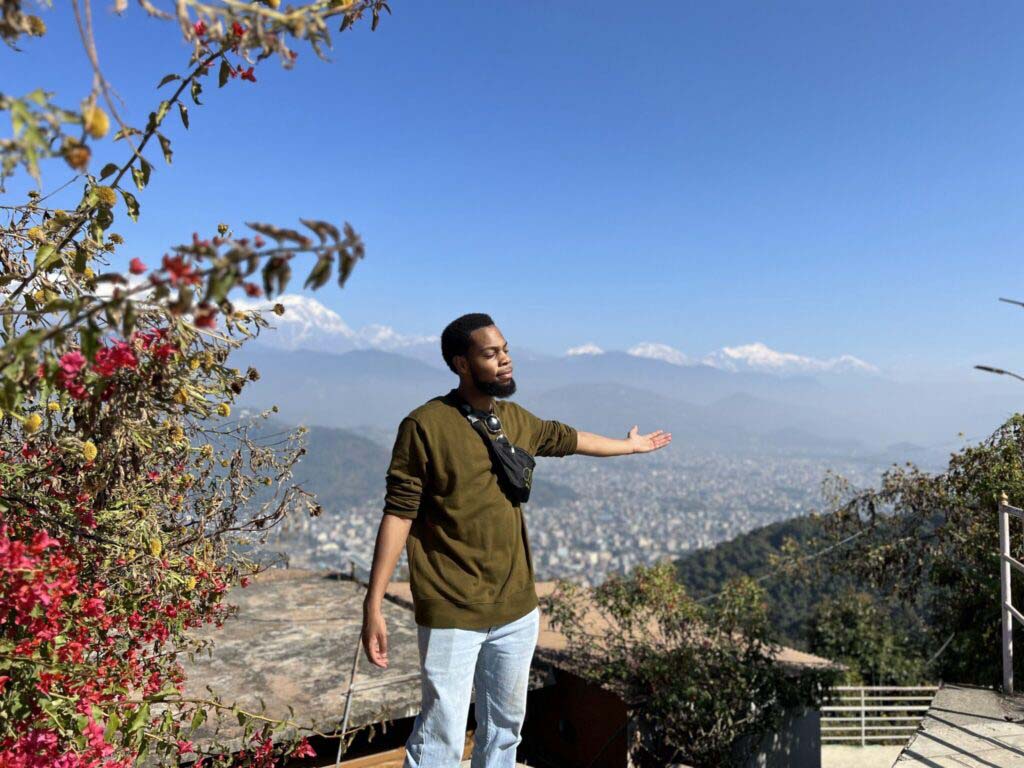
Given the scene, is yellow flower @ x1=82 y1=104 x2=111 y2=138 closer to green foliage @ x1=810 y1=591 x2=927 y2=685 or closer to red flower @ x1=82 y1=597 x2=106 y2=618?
red flower @ x1=82 y1=597 x2=106 y2=618

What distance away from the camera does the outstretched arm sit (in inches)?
131

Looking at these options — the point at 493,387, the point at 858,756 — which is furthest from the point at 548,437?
the point at 858,756

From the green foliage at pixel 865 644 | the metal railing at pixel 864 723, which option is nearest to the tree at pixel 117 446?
the metal railing at pixel 864 723

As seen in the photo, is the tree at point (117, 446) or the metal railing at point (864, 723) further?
the metal railing at point (864, 723)

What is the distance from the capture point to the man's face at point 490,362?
279cm

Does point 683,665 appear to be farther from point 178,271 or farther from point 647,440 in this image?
point 178,271

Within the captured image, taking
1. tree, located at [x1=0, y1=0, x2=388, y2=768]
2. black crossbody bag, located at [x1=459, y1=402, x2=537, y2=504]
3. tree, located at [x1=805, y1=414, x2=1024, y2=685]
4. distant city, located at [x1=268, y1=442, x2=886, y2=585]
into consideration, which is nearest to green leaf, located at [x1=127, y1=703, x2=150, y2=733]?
tree, located at [x1=0, y1=0, x2=388, y2=768]

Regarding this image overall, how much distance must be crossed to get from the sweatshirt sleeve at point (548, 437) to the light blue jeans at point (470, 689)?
688 millimetres

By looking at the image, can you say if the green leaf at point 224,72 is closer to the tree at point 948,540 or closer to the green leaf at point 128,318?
the green leaf at point 128,318

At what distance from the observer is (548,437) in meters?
3.20

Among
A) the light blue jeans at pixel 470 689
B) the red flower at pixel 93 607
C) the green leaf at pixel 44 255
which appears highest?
the green leaf at pixel 44 255

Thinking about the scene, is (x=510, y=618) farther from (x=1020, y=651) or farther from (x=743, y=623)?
(x=1020, y=651)

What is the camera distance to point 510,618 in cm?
276

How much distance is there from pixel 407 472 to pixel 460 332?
583mm
